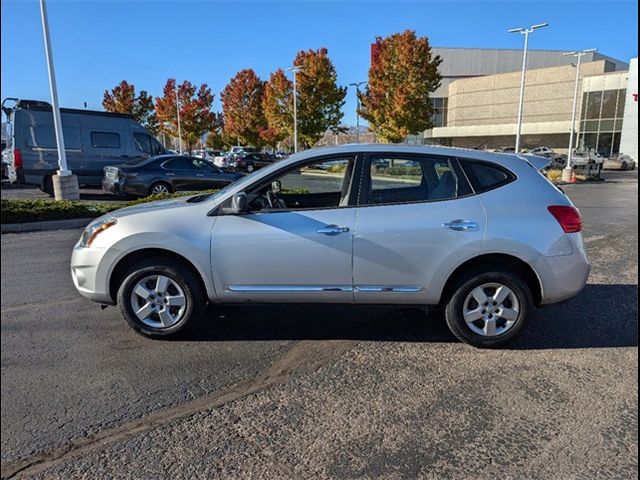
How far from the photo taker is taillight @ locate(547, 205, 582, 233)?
3.62 meters

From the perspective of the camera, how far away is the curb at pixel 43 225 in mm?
8641

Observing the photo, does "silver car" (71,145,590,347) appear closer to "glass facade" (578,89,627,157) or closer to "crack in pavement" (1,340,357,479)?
"crack in pavement" (1,340,357,479)

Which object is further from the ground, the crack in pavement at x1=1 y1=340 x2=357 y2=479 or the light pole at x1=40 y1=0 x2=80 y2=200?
the light pole at x1=40 y1=0 x2=80 y2=200

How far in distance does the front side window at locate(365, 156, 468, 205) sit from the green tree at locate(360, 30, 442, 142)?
24893mm

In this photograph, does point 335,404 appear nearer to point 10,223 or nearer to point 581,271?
point 581,271

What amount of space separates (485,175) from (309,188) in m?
1.74

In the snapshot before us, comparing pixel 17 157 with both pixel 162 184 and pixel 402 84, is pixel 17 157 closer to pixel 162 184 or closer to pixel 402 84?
pixel 162 184

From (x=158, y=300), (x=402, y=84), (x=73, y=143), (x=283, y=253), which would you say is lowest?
(x=158, y=300)

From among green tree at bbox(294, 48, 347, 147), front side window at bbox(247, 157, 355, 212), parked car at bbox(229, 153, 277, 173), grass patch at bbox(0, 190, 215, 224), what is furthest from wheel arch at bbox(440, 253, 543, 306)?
green tree at bbox(294, 48, 347, 147)

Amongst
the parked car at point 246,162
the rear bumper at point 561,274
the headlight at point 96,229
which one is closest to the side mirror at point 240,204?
the headlight at point 96,229

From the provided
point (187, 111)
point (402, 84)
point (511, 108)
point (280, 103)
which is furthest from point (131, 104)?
point (511, 108)

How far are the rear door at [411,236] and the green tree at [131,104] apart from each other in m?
49.4

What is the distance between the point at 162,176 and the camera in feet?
42.1

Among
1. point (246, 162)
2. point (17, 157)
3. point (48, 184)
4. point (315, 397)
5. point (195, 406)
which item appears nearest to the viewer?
point (195, 406)
